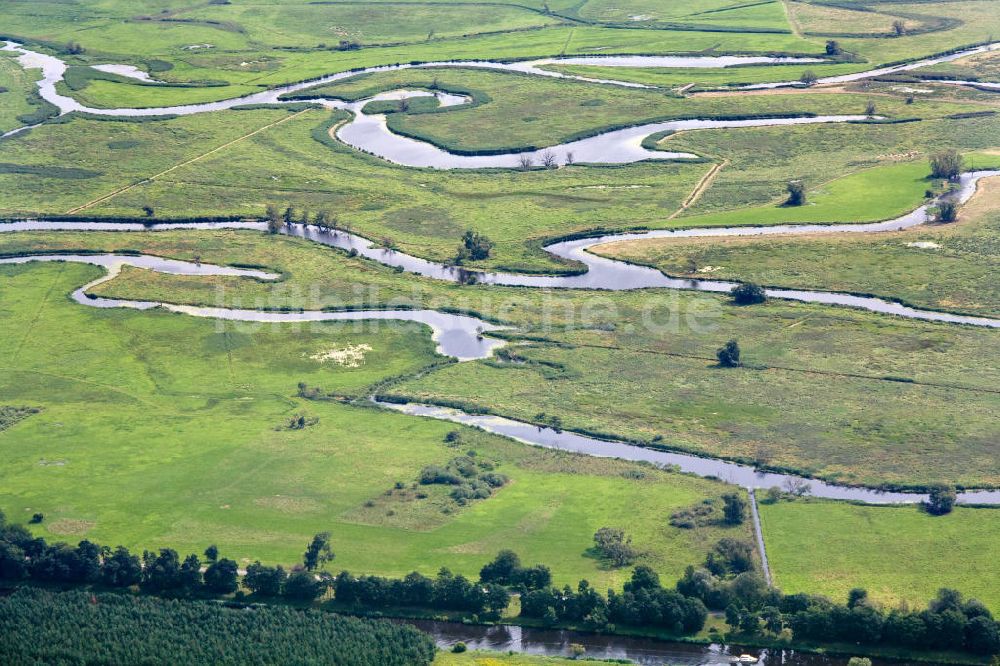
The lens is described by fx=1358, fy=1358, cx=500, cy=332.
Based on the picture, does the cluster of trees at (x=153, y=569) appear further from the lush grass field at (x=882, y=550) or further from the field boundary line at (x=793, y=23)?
the field boundary line at (x=793, y=23)

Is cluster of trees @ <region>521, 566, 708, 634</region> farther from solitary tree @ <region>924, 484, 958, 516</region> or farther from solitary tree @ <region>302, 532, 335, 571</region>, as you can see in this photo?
solitary tree @ <region>924, 484, 958, 516</region>

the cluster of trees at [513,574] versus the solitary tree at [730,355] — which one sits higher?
the solitary tree at [730,355]

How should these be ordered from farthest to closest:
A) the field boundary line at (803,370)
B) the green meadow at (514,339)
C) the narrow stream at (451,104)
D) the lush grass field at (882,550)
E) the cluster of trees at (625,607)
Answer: the narrow stream at (451,104), the field boundary line at (803,370), the green meadow at (514,339), the lush grass field at (882,550), the cluster of trees at (625,607)

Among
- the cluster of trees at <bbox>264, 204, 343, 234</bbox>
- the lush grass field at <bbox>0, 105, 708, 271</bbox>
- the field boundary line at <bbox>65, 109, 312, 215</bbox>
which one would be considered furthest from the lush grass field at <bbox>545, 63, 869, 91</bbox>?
the cluster of trees at <bbox>264, 204, 343, 234</bbox>


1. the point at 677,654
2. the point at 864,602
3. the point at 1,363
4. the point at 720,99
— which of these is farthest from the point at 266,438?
the point at 720,99

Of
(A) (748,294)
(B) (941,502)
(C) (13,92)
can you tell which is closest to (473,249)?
(A) (748,294)

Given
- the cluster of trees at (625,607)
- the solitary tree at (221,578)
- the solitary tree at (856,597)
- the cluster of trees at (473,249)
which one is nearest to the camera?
the solitary tree at (856,597)

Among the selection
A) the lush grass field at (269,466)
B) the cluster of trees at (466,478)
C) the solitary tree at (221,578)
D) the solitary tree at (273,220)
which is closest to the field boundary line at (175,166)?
the solitary tree at (273,220)

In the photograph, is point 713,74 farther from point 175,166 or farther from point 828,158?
point 175,166
